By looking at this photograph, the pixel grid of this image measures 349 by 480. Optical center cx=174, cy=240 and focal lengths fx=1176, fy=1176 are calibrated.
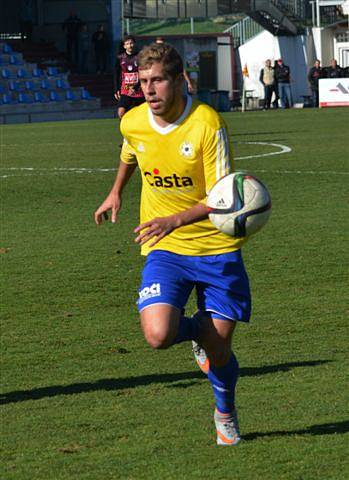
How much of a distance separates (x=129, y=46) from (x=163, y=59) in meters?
15.7

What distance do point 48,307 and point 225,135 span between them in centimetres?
400

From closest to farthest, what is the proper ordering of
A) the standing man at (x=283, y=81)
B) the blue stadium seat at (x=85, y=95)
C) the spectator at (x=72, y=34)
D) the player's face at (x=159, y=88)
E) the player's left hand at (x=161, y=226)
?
the player's left hand at (x=161, y=226) → the player's face at (x=159, y=88) → the blue stadium seat at (x=85, y=95) → the spectator at (x=72, y=34) → the standing man at (x=283, y=81)

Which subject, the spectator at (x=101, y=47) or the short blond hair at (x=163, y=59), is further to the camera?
the spectator at (x=101, y=47)

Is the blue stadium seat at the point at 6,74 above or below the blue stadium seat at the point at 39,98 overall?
above

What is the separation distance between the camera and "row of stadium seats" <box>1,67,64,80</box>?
139 ft

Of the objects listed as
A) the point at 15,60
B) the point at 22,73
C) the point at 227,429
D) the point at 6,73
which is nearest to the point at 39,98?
the point at 22,73

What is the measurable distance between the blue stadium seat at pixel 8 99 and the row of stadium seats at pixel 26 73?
3.47 ft

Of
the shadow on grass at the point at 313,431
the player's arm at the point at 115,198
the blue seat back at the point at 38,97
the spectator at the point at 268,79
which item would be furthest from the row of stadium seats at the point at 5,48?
the shadow on grass at the point at 313,431

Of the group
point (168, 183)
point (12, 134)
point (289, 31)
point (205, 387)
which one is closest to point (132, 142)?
point (168, 183)

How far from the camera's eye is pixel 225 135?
5.53 metres

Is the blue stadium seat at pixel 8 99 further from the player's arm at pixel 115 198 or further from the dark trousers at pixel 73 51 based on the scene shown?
the player's arm at pixel 115 198

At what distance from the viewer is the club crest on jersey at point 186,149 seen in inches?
219

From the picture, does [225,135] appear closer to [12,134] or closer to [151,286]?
[151,286]

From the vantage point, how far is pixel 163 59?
5383mm
